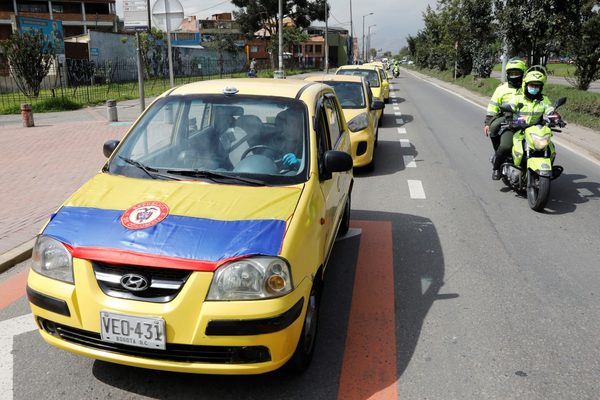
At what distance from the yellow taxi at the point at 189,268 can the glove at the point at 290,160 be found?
0.02 meters

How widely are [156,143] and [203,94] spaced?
548mm

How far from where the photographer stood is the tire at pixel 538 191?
6840 millimetres

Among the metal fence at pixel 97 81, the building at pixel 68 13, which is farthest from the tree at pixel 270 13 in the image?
the building at pixel 68 13

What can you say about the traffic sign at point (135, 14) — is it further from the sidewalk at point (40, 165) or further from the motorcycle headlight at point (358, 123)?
the motorcycle headlight at point (358, 123)

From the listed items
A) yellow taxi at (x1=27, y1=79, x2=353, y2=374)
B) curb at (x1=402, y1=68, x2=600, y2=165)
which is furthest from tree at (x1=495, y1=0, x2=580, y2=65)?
yellow taxi at (x1=27, y1=79, x2=353, y2=374)

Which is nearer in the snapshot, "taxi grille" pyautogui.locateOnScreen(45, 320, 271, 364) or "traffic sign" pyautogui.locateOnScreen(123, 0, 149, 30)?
"taxi grille" pyautogui.locateOnScreen(45, 320, 271, 364)

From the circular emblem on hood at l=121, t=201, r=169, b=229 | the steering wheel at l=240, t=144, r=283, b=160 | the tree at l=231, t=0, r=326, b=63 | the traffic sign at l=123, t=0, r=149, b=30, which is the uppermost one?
the tree at l=231, t=0, r=326, b=63

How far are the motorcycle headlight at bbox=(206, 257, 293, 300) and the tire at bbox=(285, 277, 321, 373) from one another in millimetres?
412

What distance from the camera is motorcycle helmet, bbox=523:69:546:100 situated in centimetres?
725

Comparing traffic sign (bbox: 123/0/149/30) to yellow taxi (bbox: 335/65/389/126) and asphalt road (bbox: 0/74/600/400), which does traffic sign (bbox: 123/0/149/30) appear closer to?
asphalt road (bbox: 0/74/600/400)

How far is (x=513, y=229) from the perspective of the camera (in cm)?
632

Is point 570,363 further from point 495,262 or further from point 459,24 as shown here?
point 459,24

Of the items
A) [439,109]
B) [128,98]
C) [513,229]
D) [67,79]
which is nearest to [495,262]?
[513,229]

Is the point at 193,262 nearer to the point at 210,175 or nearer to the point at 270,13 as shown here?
the point at 210,175
